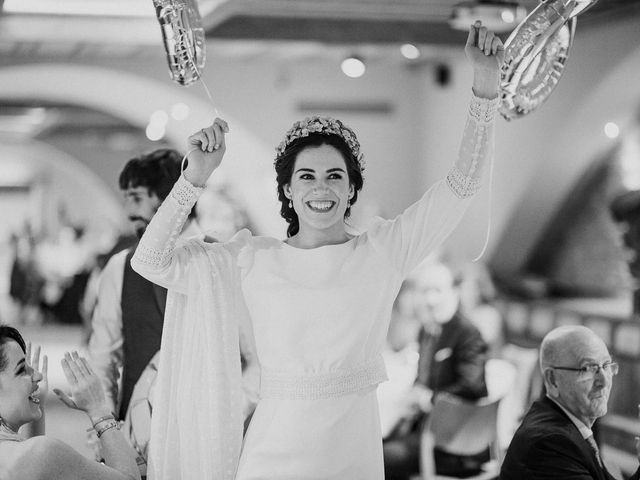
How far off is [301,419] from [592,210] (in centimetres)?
709

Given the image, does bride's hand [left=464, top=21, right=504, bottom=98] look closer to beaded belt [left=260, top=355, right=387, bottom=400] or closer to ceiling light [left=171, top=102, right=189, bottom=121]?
beaded belt [left=260, top=355, right=387, bottom=400]

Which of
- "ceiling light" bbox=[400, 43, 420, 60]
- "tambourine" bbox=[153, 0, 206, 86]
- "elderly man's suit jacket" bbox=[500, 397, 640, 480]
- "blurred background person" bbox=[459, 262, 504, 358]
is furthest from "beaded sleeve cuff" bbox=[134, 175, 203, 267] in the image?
"ceiling light" bbox=[400, 43, 420, 60]

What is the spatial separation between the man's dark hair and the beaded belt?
3.31 feet

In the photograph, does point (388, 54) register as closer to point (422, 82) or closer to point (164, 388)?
point (422, 82)

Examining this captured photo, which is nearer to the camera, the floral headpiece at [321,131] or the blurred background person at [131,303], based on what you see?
the floral headpiece at [321,131]

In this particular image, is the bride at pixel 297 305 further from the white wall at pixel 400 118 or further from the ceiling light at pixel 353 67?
the white wall at pixel 400 118

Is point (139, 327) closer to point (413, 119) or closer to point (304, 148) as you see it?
point (304, 148)

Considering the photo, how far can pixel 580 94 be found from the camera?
7902 millimetres

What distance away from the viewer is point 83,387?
8.11ft

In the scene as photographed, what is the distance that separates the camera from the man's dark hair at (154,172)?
3.17 metres

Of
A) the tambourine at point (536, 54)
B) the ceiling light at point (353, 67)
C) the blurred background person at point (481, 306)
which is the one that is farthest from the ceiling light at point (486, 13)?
the ceiling light at point (353, 67)

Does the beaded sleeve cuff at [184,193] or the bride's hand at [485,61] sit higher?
the bride's hand at [485,61]

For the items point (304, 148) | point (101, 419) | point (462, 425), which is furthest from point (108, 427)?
point (462, 425)

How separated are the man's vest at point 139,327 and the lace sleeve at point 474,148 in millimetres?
1115
